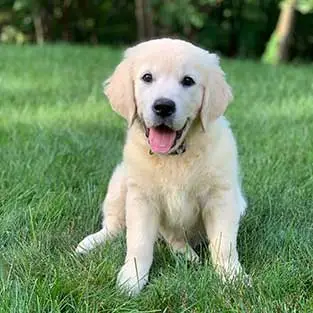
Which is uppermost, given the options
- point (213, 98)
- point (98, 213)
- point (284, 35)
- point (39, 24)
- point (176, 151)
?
point (213, 98)

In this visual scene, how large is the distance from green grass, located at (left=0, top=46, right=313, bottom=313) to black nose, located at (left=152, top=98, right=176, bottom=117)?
52 cm

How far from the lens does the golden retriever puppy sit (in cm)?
243

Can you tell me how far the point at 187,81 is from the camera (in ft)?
8.05

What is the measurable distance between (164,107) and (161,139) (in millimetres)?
156

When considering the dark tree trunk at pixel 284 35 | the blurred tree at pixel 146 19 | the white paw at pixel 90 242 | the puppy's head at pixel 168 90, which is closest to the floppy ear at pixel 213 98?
the puppy's head at pixel 168 90

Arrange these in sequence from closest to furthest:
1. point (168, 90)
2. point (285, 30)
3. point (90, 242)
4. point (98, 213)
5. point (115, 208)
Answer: point (168, 90)
point (90, 242)
point (115, 208)
point (98, 213)
point (285, 30)

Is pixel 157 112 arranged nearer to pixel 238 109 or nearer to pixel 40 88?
pixel 238 109

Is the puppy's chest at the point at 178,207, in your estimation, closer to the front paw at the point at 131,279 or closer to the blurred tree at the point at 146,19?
the front paw at the point at 131,279

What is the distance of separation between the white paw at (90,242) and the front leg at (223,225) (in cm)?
44

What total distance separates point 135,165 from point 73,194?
755 mm

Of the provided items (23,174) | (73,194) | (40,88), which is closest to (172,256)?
(73,194)

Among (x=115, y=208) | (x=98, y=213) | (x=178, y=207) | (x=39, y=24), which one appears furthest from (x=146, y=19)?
(x=178, y=207)

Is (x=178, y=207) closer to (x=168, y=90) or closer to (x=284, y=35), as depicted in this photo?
(x=168, y=90)

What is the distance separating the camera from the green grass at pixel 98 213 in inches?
84.0
